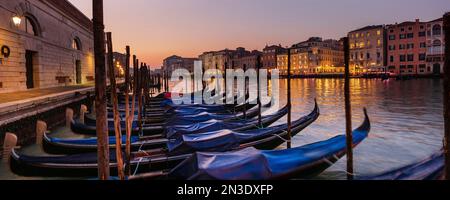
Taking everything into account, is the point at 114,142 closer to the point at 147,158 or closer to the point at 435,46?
the point at 147,158

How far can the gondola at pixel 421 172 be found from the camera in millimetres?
4836

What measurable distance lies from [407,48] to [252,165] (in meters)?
73.2

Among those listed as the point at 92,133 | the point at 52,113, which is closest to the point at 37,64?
the point at 52,113

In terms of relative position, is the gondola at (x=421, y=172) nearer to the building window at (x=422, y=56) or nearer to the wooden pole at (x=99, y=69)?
the wooden pole at (x=99, y=69)

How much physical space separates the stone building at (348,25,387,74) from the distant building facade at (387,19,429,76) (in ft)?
6.90

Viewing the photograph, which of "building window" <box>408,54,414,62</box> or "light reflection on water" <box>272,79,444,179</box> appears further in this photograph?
"building window" <box>408,54,414,62</box>

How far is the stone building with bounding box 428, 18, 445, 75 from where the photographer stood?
200 ft

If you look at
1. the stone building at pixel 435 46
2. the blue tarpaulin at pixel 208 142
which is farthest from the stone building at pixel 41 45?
the stone building at pixel 435 46

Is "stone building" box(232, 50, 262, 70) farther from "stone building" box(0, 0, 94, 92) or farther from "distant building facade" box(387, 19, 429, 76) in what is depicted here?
"stone building" box(0, 0, 94, 92)

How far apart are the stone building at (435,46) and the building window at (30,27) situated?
67.0 meters

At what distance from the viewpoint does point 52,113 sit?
10.9 meters

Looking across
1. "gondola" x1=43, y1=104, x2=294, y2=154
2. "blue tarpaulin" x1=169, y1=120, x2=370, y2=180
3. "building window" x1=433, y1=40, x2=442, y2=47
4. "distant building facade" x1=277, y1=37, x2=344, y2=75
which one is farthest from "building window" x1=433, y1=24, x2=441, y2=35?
"blue tarpaulin" x1=169, y1=120, x2=370, y2=180

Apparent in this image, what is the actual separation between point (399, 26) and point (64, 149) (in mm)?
74595
